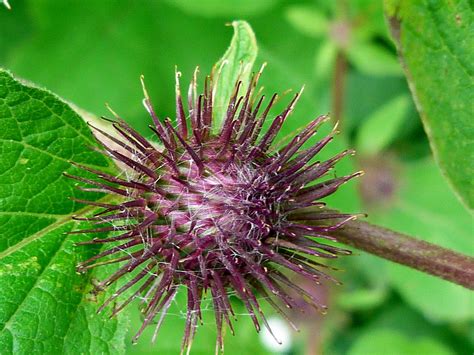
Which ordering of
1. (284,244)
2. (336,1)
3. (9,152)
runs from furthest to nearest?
(336,1) < (9,152) < (284,244)

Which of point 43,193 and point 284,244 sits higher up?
point 43,193

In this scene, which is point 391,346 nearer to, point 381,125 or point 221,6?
point 381,125

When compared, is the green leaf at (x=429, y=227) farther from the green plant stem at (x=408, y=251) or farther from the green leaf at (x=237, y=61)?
the green leaf at (x=237, y=61)

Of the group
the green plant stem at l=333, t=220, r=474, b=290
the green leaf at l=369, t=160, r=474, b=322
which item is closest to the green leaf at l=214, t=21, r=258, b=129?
the green plant stem at l=333, t=220, r=474, b=290

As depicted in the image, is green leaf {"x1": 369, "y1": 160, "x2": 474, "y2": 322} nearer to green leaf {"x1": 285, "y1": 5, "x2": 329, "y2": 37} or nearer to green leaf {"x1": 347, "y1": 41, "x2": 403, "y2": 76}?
green leaf {"x1": 347, "y1": 41, "x2": 403, "y2": 76}

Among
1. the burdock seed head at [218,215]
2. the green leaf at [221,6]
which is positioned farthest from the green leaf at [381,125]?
the burdock seed head at [218,215]

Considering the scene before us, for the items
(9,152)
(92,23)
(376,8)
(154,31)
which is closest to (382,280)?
(376,8)

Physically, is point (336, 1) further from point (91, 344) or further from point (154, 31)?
point (91, 344)
